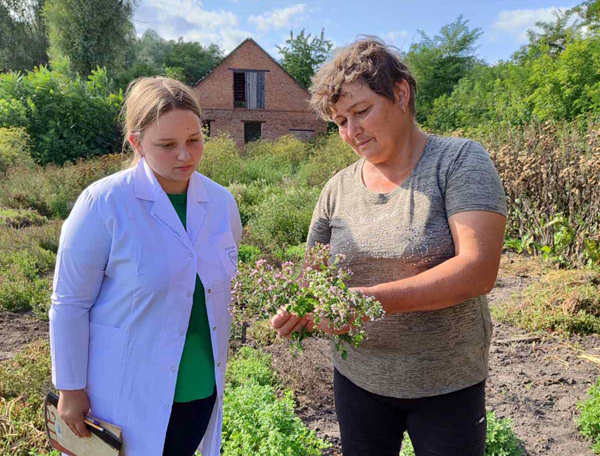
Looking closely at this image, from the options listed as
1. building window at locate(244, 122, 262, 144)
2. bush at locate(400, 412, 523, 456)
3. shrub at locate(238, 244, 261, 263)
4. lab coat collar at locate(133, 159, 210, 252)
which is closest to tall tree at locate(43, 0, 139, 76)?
building window at locate(244, 122, 262, 144)

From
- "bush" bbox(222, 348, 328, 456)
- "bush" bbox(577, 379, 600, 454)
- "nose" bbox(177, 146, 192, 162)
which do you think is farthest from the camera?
"bush" bbox(577, 379, 600, 454)

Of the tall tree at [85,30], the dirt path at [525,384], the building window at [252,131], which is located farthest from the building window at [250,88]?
the dirt path at [525,384]

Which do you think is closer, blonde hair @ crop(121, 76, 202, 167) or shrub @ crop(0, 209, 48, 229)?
blonde hair @ crop(121, 76, 202, 167)

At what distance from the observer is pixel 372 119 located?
5.05 feet

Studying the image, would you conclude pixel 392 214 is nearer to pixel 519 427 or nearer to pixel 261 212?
pixel 519 427

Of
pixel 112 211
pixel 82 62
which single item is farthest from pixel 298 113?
pixel 112 211

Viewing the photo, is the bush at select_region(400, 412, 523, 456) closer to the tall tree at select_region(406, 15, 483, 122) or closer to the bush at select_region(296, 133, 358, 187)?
the bush at select_region(296, 133, 358, 187)

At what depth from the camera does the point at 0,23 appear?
128 ft

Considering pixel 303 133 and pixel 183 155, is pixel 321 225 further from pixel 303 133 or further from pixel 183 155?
pixel 303 133

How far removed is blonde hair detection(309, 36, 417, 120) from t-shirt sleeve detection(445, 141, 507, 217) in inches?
11.4

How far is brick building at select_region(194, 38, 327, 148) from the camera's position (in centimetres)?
2752

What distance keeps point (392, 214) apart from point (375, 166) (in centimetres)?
23

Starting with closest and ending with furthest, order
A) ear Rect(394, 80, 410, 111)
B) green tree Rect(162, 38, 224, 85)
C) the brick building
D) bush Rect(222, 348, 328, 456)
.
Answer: ear Rect(394, 80, 410, 111)
bush Rect(222, 348, 328, 456)
the brick building
green tree Rect(162, 38, 224, 85)

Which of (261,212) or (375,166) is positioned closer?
(375,166)
